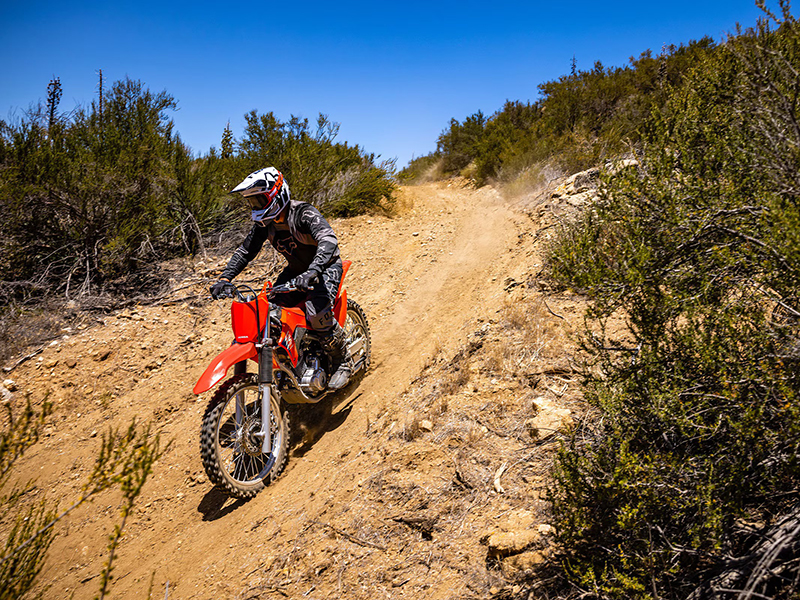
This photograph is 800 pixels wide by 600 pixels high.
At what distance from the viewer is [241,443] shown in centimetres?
377

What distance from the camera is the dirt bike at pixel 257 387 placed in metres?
3.47

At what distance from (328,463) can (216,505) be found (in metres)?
1.01

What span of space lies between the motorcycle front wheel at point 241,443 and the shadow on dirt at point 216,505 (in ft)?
0.64

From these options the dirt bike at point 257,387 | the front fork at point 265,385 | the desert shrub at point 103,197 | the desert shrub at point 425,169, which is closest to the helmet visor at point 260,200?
the dirt bike at point 257,387

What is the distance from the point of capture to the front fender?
134 inches

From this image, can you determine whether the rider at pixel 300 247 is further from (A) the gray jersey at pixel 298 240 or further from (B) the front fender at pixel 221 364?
(B) the front fender at pixel 221 364

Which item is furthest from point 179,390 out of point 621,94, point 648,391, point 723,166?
point 621,94

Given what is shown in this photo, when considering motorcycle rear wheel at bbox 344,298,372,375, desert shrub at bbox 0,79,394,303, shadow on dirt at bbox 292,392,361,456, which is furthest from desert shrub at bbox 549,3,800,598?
desert shrub at bbox 0,79,394,303

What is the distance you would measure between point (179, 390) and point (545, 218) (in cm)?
664

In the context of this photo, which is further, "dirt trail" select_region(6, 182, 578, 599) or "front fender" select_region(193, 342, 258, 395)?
"front fender" select_region(193, 342, 258, 395)

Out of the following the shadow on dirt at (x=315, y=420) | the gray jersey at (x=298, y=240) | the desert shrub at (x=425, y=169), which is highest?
the desert shrub at (x=425, y=169)

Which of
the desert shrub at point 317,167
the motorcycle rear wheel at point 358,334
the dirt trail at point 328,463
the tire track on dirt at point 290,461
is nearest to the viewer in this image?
the dirt trail at point 328,463

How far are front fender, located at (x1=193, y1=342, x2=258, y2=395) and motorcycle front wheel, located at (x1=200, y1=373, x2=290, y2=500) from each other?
164 millimetres

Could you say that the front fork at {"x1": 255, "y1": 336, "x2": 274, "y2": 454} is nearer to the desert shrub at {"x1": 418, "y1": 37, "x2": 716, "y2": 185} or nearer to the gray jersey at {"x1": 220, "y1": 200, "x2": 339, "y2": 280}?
the gray jersey at {"x1": 220, "y1": 200, "x2": 339, "y2": 280}
